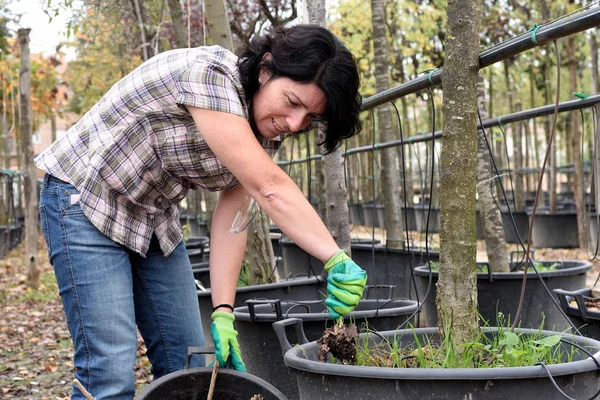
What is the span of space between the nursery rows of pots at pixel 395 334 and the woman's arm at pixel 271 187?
0.95 feet

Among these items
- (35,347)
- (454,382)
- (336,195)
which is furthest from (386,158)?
(454,382)

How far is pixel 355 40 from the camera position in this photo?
10.3 meters

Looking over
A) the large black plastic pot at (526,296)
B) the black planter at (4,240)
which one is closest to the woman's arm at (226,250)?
the large black plastic pot at (526,296)

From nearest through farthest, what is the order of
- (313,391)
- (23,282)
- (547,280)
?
(313,391) < (547,280) < (23,282)

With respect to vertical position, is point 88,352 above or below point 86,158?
below

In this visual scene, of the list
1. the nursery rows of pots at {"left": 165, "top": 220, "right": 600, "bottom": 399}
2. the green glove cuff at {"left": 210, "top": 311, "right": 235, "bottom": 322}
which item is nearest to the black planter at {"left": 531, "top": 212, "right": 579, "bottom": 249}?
the nursery rows of pots at {"left": 165, "top": 220, "right": 600, "bottom": 399}

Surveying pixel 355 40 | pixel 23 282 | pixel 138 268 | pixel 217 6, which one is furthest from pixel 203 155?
pixel 355 40

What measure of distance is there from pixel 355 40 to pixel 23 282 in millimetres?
5575

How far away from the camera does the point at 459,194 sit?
182cm

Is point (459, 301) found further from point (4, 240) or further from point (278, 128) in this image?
point (4, 240)

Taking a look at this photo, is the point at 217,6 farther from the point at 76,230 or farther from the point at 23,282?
the point at 23,282

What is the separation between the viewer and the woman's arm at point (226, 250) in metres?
2.31

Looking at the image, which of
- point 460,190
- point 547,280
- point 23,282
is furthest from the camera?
point 23,282

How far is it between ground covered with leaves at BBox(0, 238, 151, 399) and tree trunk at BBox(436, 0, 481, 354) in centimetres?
249
